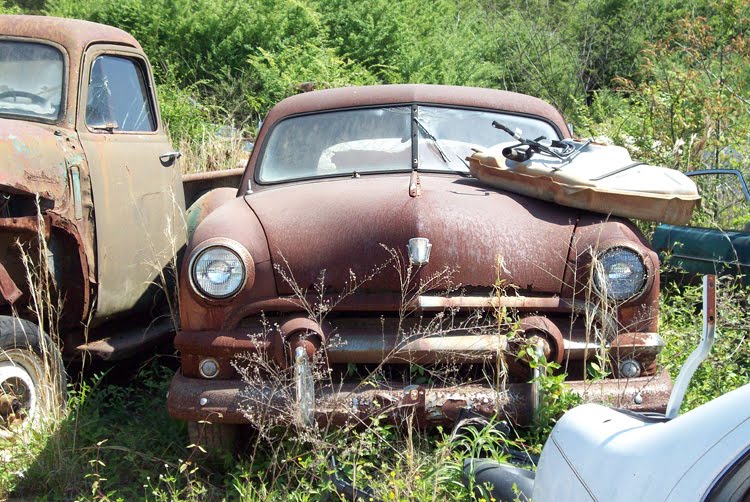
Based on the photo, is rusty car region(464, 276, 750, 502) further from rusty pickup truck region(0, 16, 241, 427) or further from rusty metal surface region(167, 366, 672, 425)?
rusty pickup truck region(0, 16, 241, 427)

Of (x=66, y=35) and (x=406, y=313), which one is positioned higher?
(x=66, y=35)

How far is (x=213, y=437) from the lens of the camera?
3.86 meters

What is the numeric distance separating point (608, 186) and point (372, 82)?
8.39 metres

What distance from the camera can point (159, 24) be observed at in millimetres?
12438

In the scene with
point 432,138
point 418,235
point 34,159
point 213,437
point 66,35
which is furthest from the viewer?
point 66,35

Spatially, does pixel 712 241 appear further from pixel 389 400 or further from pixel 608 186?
pixel 389 400

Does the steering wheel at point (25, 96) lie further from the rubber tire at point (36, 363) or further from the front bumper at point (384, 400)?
the front bumper at point (384, 400)

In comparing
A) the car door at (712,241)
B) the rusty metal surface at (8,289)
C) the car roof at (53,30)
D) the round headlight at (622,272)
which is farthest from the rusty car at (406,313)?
the car roof at (53,30)

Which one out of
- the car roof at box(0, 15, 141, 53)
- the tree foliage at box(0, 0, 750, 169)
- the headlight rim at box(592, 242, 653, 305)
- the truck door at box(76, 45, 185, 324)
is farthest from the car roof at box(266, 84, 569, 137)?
the tree foliage at box(0, 0, 750, 169)

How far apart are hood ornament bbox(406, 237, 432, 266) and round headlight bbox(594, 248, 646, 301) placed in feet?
2.34

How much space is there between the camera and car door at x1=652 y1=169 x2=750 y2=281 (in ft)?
18.2

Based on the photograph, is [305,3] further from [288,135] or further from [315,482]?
[315,482]

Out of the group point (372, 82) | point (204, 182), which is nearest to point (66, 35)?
point (204, 182)

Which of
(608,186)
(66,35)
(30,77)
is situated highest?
(66,35)
